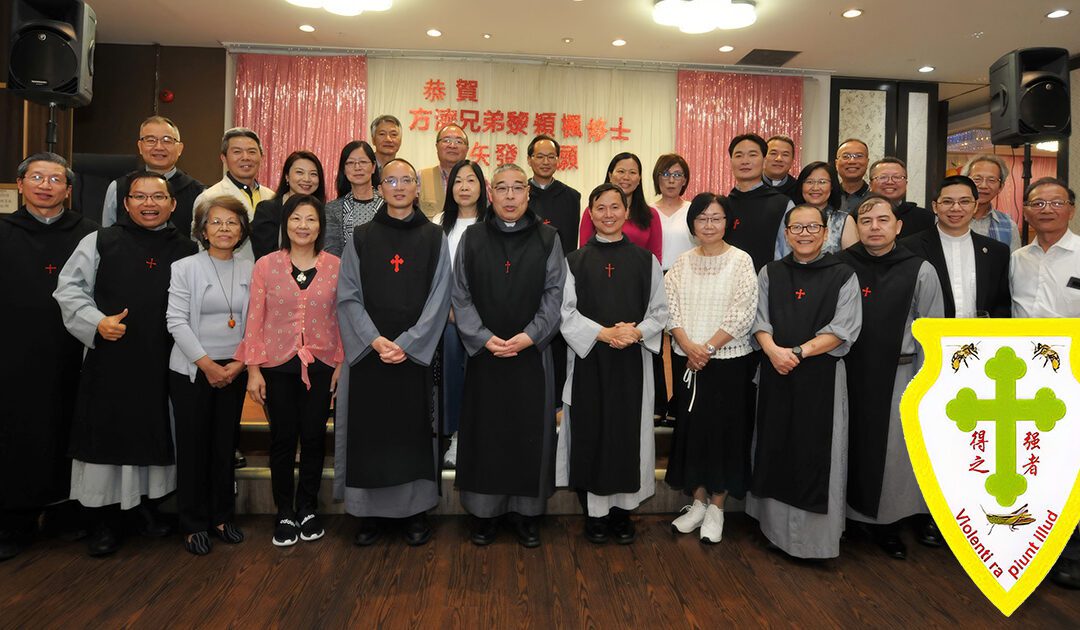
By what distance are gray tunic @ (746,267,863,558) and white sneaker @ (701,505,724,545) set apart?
0.75ft

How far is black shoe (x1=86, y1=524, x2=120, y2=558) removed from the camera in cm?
291

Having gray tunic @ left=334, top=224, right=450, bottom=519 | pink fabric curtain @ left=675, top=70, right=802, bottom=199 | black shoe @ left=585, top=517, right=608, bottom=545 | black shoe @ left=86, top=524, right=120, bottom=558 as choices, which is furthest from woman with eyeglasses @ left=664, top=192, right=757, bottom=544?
→ pink fabric curtain @ left=675, top=70, right=802, bottom=199

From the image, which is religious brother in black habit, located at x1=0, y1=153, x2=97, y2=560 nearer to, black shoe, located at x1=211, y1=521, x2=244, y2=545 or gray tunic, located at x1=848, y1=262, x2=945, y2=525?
black shoe, located at x1=211, y1=521, x2=244, y2=545

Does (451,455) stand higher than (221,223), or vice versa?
(221,223)

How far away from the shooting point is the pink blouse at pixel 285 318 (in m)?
2.94

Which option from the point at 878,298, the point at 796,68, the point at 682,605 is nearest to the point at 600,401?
the point at 682,605

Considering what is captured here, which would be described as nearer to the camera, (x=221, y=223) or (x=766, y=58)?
(x=221, y=223)

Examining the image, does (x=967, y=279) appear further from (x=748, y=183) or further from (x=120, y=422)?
(x=120, y=422)

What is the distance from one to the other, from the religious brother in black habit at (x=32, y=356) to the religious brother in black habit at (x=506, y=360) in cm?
172

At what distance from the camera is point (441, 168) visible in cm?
421

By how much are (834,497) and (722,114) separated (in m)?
6.43

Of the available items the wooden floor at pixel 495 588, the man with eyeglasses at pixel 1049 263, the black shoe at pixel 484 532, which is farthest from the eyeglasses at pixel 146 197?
the man with eyeglasses at pixel 1049 263

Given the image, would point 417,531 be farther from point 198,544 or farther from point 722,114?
point 722,114

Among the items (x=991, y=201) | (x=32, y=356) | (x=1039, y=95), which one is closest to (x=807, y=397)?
(x=991, y=201)
